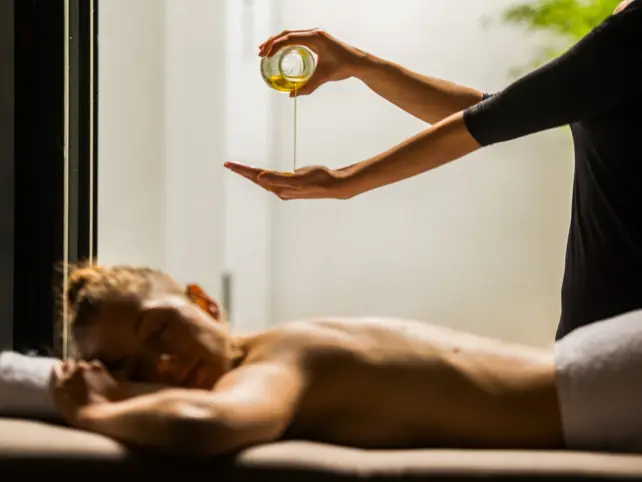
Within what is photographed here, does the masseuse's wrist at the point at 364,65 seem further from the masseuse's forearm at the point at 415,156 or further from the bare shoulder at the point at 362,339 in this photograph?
the bare shoulder at the point at 362,339

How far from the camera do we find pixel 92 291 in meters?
A: 1.03

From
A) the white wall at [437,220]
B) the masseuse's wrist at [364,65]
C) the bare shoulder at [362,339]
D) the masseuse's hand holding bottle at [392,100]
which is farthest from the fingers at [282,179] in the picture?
the white wall at [437,220]

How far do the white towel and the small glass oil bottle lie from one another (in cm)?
63

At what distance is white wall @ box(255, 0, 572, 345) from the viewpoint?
7.80 feet

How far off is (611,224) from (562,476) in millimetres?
458

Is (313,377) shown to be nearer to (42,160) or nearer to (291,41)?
(291,41)

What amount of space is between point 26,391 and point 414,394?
0.53m

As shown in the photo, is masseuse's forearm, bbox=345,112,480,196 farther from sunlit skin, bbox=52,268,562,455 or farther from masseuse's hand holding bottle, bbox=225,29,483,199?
sunlit skin, bbox=52,268,562,455

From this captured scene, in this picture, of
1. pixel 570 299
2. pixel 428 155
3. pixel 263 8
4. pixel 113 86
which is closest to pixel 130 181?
pixel 113 86

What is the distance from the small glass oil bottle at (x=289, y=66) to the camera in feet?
4.39

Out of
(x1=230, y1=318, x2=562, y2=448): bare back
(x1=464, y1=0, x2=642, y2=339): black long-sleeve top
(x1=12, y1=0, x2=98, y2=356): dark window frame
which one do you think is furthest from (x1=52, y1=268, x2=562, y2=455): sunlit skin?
(x1=12, y1=0, x2=98, y2=356): dark window frame

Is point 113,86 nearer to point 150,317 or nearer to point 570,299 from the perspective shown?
point 150,317

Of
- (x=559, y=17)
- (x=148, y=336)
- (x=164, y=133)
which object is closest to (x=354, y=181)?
(x=148, y=336)

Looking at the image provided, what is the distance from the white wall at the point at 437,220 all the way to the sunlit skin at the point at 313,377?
135 centimetres
